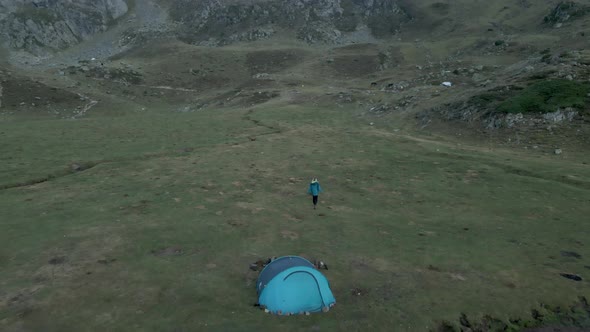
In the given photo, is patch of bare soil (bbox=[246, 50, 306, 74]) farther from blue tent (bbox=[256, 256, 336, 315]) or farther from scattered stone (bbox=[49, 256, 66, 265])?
blue tent (bbox=[256, 256, 336, 315])

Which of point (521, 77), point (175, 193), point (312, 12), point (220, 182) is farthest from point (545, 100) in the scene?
point (312, 12)

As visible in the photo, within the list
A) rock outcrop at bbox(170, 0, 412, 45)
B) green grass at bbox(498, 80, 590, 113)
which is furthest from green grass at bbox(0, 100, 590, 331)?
rock outcrop at bbox(170, 0, 412, 45)

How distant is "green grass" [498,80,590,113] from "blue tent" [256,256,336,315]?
146 feet

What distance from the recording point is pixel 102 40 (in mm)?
168250

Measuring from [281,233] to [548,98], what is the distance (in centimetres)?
→ 4389

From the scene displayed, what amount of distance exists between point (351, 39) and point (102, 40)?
10590cm

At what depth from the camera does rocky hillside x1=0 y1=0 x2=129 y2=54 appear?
14860 centimetres

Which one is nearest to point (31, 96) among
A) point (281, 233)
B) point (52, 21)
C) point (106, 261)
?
point (106, 261)

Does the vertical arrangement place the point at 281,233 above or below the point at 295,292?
below

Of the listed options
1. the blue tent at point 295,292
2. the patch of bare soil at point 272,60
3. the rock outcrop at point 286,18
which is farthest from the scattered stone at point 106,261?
the rock outcrop at point 286,18

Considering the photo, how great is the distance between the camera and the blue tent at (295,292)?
651 inches

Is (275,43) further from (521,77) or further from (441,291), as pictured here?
(441,291)

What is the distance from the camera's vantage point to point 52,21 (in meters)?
162

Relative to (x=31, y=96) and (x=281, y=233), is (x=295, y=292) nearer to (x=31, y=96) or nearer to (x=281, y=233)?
(x=281, y=233)
